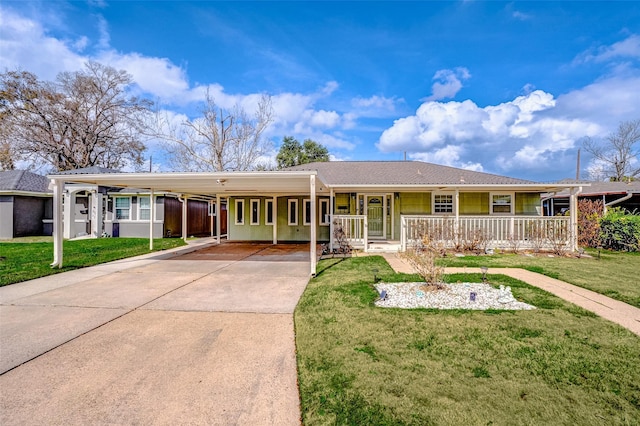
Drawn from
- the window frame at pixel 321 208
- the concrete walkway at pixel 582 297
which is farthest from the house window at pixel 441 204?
the concrete walkway at pixel 582 297

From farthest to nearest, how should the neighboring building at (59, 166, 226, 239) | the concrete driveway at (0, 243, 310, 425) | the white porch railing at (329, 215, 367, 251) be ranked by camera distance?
the neighboring building at (59, 166, 226, 239)
the white porch railing at (329, 215, 367, 251)
the concrete driveway at (0, 243, 310, 425)

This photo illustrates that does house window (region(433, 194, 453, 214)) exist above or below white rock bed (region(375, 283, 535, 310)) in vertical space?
above

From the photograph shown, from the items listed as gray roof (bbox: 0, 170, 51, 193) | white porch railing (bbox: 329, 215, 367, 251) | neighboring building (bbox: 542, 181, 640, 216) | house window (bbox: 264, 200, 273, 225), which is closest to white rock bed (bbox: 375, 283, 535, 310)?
white porch railing (bbox: 329, 215, 367, 251)

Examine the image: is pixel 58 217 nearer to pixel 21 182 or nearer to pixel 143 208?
pixel 143 208

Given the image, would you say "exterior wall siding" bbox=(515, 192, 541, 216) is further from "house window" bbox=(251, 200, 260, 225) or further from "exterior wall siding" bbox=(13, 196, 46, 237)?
"exterior wall siding" bbox=(13, 196, 46, 237)

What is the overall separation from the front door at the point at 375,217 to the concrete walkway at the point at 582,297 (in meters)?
5.32

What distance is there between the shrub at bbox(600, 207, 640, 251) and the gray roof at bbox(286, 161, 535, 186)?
3223mm

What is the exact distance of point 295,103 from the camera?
930 inches

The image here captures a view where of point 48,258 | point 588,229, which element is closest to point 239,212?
point 48,258

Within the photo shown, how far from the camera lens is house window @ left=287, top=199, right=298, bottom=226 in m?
14.2

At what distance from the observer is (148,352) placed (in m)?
3.21

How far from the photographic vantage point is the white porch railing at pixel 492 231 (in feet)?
A: 32.9

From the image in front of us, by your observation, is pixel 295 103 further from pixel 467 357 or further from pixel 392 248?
pixel 467 357

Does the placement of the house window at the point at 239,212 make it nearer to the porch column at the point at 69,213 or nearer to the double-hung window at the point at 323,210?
the double-hung window at the point at 323,210
